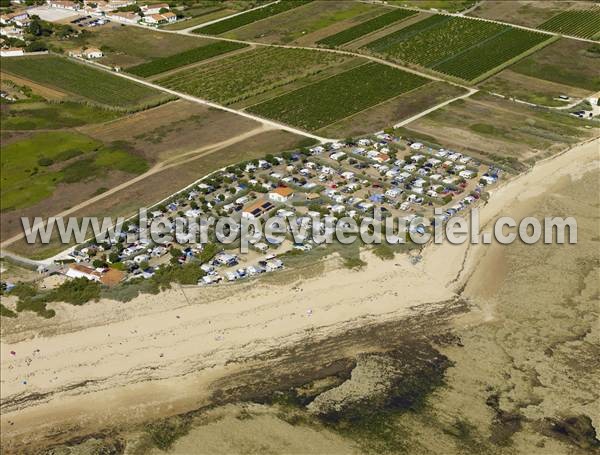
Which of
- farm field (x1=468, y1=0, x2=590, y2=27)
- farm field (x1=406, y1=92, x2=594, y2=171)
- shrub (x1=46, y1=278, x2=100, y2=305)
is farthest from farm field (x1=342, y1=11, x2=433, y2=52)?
shrub (x1=46, y1=278, x2=100, y2=305)

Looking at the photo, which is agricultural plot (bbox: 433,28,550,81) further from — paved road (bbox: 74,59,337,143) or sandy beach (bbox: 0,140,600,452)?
sandy beach (bbox: 0,140,600,452)

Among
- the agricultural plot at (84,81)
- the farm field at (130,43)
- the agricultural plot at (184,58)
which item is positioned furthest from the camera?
the farm field at (130,43)

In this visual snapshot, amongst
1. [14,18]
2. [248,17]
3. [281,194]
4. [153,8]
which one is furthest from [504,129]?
[14,18]

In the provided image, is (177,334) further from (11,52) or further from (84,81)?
(11,52)

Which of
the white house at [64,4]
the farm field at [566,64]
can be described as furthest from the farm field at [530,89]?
the white house at [64,4]

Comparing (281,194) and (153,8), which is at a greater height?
(153,8)

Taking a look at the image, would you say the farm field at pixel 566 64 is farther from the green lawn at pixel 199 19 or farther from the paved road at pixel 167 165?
the green lawn at pixel 199 19
